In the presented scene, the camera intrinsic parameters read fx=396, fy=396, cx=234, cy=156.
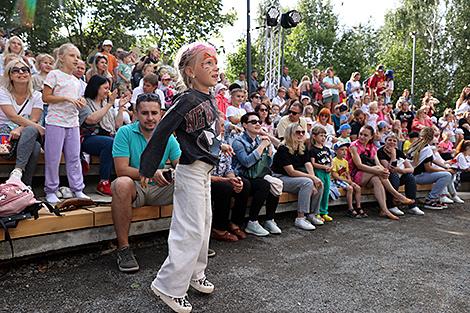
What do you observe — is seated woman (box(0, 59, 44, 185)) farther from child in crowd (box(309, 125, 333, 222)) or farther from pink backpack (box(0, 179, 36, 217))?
child in crowd (box(309, 125, 333, 222))

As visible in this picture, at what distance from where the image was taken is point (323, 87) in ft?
40.6

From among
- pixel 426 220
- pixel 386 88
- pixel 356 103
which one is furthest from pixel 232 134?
pixel 386 88

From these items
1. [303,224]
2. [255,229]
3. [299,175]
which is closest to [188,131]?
[255,229]

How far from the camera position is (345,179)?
6.18m

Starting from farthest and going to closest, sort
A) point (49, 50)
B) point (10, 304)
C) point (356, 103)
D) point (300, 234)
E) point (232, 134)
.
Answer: point (49, 50) < point (356, 103) < point (232, 134) < point (300, 234) < point (10, 304)

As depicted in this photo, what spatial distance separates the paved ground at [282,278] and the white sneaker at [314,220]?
1.67ft

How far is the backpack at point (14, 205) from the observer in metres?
2.94

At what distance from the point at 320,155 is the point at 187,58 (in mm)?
3387

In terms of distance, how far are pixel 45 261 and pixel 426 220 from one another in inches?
205

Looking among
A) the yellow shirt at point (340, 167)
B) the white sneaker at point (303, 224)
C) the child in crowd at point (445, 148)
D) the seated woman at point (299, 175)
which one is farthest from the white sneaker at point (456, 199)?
the white sneaker at point (303, 224)

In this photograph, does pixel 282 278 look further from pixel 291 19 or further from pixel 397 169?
pixel 291 19

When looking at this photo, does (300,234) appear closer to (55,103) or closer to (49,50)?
(55,103)

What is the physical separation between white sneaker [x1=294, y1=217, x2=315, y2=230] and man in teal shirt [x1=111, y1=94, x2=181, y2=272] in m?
2.01

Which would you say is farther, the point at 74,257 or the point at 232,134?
the point at 232,134
